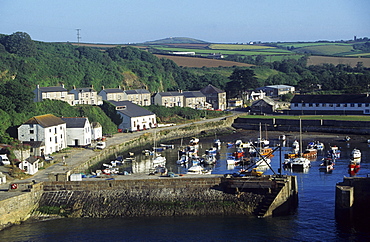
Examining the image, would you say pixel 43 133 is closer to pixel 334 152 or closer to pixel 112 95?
pixel 334 152

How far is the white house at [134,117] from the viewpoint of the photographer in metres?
65.1

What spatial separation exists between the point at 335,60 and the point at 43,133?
114303 mm

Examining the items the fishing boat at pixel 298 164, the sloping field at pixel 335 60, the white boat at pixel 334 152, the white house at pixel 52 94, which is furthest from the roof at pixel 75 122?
the sloping field at pixel 335 60

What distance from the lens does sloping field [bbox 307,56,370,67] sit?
456 feet

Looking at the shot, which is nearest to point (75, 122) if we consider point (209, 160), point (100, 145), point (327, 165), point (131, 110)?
point (100, 145)

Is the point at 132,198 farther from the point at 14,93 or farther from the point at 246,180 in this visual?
the point at 14,93

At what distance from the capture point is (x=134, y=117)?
65.4 metres

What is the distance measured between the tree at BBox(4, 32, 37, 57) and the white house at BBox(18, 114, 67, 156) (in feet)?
136

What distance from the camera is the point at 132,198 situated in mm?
31109

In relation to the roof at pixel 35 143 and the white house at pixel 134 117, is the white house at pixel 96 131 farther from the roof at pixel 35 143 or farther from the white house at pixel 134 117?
the roof at pixel 35 143

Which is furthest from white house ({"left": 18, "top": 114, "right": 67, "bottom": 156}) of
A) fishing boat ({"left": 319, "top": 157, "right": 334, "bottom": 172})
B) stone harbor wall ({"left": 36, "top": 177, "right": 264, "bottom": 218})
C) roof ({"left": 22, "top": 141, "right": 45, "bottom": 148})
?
fishing boat ({"left": 319, "top": 157, "right": 334, "bottom": 172})

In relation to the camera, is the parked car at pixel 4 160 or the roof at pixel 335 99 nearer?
the parked car at pixel 4 160

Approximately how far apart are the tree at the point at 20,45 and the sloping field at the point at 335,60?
80.3 meters

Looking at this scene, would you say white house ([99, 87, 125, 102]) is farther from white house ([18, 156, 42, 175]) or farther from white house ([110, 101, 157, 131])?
white house ([18, 156, 42, 175])
